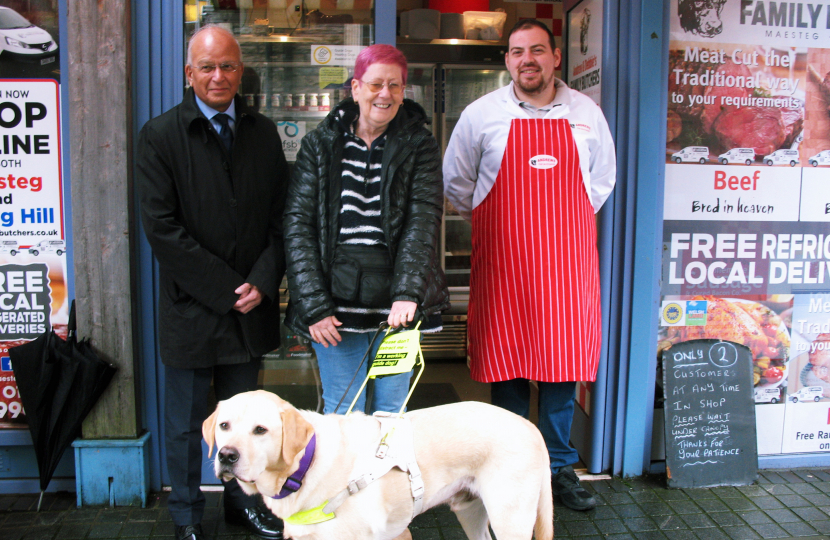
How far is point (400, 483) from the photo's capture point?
87.1 inches

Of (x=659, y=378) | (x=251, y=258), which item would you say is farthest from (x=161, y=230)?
(x=659, y=378)

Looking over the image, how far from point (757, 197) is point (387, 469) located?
2.82 metres

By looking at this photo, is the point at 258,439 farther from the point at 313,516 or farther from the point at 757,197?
the point at 757,197

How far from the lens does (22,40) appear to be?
11.0 ft

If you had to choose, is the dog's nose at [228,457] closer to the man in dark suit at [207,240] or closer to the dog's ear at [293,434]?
the dog's ear at [293,434]

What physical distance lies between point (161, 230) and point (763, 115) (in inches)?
130

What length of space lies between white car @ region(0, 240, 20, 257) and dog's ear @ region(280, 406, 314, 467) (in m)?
2.21

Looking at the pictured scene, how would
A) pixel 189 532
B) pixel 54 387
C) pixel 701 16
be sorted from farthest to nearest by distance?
pixel 701 16
pixel 54 387
pixel 189 532

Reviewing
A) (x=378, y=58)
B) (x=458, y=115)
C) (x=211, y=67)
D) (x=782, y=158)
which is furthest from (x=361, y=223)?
(x=458, y=115)

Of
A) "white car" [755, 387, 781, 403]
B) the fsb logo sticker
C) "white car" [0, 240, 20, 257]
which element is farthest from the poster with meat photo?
"white car" [0, 240, 20, 257]

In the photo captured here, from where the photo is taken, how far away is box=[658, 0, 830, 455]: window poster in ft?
12.1

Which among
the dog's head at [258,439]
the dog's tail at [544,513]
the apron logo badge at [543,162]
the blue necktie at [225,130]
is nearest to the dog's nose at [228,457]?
the dog's head at [258,439]

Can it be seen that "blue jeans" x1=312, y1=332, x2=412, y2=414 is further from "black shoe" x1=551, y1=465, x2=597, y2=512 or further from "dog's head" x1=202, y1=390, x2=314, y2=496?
"black shoe" x1=551, y1=465, x2=597, y2=512

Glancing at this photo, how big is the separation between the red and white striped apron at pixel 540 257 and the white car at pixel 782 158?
126 centimetres
